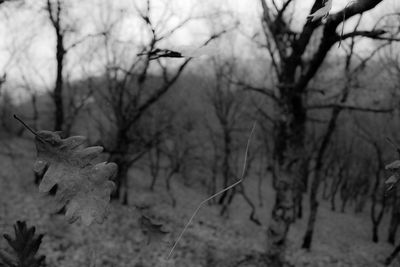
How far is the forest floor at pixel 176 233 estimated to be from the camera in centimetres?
1098

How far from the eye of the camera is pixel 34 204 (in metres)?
14.9

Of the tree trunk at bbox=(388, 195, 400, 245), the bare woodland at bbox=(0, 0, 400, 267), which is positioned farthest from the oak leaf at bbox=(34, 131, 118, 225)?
the tree trunk at bbox=(388, 195, 400, 245)

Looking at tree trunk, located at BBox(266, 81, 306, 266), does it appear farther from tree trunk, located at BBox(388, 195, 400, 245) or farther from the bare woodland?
tree trunk, located at BBox(388, 195, 400, 245)

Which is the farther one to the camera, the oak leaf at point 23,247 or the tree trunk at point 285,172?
the tree trunk at point 285,172

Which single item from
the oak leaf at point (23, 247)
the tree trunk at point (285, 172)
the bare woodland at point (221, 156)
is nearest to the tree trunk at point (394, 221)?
the bare woodland at point (221, 156)

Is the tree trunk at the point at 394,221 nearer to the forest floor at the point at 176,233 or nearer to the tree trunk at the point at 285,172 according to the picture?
the forest floor at the point at 176,233

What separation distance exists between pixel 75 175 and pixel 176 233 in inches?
560

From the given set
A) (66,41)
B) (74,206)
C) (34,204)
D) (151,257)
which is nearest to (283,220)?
(151,257)

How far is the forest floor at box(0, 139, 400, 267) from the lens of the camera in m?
11.0

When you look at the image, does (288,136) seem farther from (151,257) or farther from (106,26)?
(106,26)

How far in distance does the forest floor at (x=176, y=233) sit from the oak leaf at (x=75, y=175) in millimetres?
5562

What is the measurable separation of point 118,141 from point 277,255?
24.2 ft

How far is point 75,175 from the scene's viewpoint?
2.15ft

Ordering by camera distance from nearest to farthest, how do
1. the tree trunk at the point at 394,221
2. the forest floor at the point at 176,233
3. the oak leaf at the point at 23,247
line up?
the oak leaf at the point at 23,247 → the forest floor at the point at 176,233 → the tree trunk at the point at 394,221
